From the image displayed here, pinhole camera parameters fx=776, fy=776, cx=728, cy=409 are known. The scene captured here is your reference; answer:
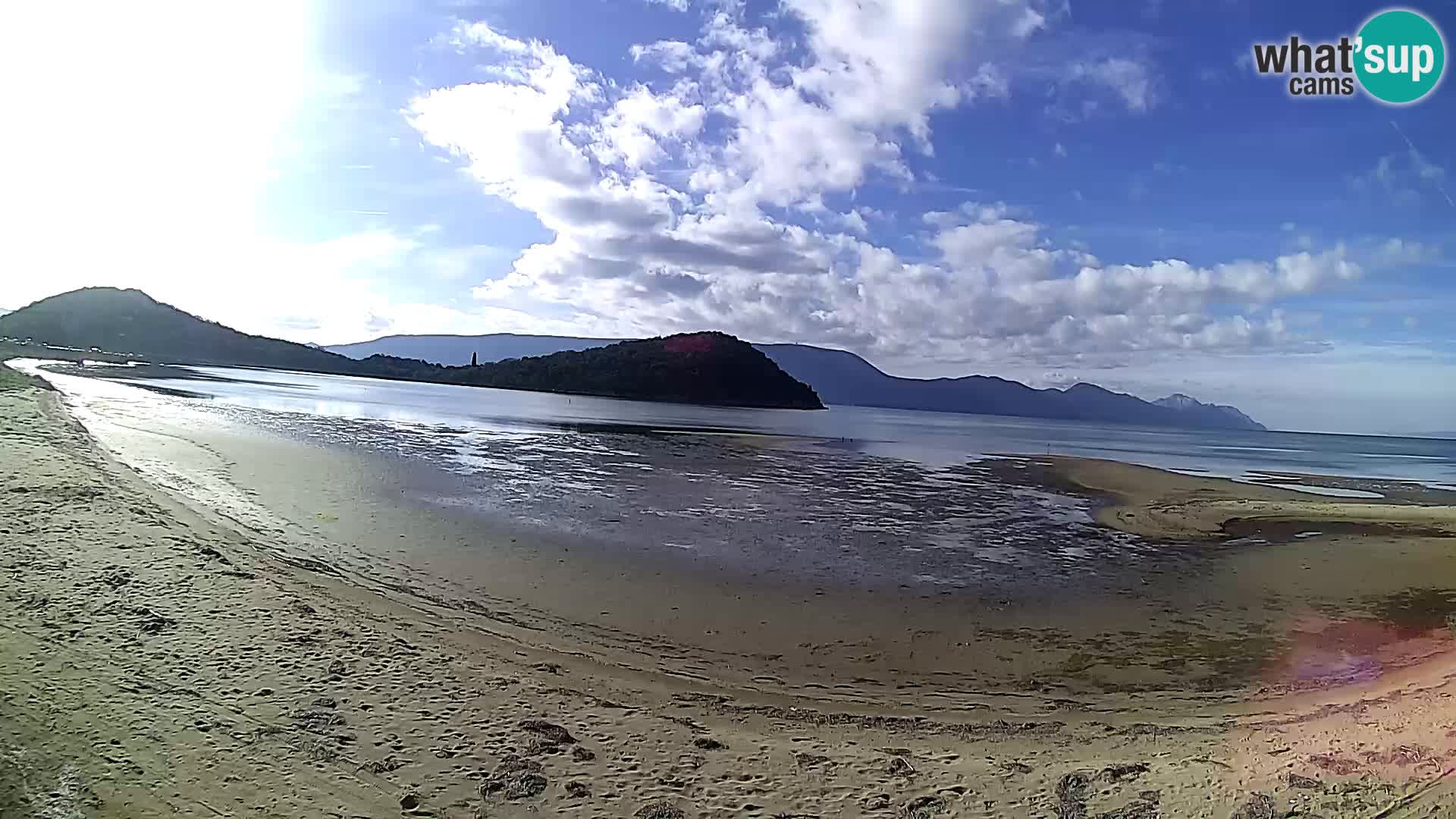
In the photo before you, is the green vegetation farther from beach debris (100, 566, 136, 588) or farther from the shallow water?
beach debris (100, 566, 136, 588)

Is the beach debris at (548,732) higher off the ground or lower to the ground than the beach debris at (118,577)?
lower

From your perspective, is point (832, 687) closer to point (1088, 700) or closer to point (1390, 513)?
point (1088, 700)

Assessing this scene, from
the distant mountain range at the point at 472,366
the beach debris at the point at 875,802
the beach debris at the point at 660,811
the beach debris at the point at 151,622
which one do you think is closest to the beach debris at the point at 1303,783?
the beach debris at the point at 875,802

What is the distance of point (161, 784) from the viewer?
15.0 feet

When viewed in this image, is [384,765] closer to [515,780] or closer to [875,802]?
[515,780]

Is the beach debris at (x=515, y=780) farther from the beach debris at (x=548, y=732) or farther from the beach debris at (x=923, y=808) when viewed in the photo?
the beach debris at (x=923, y=808)

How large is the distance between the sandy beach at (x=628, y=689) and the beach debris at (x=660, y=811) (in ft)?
0.08

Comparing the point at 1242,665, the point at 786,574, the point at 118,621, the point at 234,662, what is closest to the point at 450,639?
the point at 234,662

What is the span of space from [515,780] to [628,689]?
6.55 ft

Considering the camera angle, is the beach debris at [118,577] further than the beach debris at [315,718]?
Yes

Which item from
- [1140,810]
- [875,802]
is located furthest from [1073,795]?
[875,802]

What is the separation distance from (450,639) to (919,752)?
4.71m

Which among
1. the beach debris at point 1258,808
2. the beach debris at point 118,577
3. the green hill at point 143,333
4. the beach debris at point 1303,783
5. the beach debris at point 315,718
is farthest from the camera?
the green hill at point 143,333

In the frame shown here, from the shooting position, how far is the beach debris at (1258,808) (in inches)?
188
